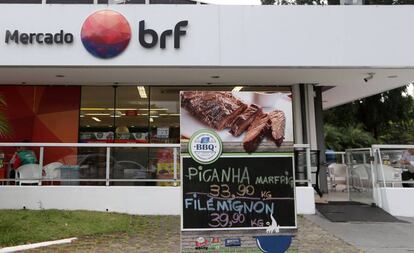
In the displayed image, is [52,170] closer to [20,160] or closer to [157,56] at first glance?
[20,160]

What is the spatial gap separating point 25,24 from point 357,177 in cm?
967

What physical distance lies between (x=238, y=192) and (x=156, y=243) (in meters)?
2.67

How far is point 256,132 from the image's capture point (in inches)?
235

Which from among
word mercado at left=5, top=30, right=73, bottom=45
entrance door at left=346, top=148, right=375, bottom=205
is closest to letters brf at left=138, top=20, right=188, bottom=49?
word mercado at left=5, top=30, right=73, bottom=45

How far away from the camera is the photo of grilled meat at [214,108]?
19.4 feet

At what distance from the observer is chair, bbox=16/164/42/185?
36.3ft

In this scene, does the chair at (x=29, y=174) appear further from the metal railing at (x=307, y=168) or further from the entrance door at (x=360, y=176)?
the entrance door at (x=360, y=176)

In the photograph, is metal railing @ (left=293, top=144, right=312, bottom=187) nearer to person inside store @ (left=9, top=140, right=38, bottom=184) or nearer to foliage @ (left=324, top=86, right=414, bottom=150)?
person inside store @ (left=9, top=140, right=38, bottom=184)

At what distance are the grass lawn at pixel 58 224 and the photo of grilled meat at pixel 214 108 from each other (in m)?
3.91

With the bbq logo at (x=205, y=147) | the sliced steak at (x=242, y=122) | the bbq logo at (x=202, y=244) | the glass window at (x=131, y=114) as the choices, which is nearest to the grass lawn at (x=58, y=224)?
the bbq logo at (x=202, y=244)

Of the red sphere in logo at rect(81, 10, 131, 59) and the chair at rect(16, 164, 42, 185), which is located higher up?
the red sphere in logo at rect(81, 10, 131, 59)

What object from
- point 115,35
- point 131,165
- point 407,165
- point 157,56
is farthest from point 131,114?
A: point 407,165

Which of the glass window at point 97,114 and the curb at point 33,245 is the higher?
the glass window at point 97,114

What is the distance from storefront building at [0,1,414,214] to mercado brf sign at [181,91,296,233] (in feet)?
16.7
